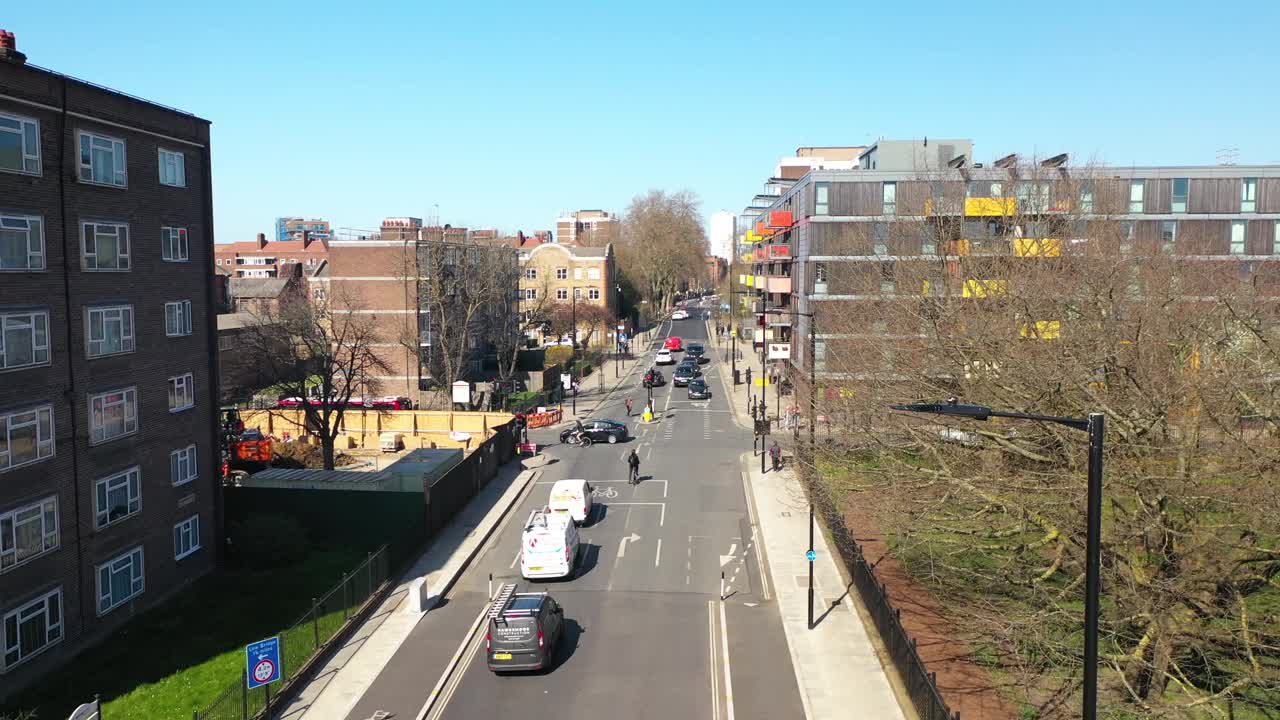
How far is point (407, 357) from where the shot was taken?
60000 mm

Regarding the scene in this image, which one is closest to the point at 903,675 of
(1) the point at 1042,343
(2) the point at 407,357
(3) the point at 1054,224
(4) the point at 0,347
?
Result: (1) the point at 1042,343

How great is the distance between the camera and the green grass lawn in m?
18.8

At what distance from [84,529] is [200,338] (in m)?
7.24

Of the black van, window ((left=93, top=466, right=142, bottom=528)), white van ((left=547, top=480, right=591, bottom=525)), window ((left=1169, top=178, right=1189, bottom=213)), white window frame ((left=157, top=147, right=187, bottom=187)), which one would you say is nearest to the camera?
the black van

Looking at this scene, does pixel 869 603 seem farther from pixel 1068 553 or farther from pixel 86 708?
pixel 86 708

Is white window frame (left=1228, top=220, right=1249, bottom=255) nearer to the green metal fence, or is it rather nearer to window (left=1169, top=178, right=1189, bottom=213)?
window (left=1169, top=178, right=1189, bottom=213)

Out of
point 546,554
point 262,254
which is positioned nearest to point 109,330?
point 546,554

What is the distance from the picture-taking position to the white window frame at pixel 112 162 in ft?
73.7

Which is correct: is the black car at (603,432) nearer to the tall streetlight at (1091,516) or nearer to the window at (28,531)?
the window at (28,531)

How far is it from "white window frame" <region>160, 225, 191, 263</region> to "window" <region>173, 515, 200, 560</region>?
7.19 metres

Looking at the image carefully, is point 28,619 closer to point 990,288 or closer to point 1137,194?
point 990,288

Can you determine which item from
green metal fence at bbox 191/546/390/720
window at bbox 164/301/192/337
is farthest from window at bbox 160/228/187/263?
green metal fence at bbox 191/546/390/720

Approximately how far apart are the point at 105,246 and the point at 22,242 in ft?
9.44

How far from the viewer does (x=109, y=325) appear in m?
23.6
